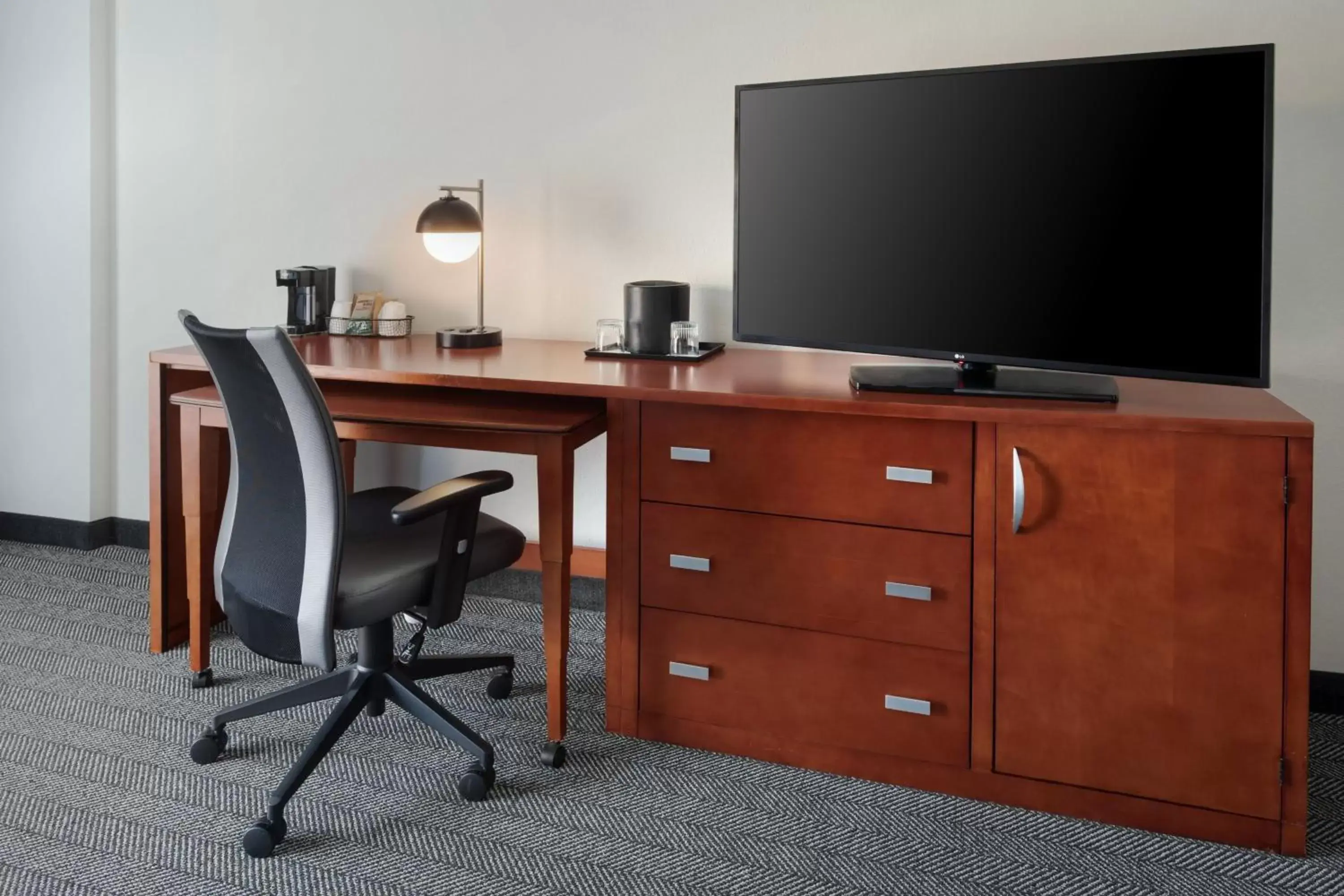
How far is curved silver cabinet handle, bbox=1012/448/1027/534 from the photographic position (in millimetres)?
1952

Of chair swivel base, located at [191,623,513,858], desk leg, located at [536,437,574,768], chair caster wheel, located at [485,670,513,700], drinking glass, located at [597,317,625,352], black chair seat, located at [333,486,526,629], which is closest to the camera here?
black chair seat, located at [333,486,526,629]

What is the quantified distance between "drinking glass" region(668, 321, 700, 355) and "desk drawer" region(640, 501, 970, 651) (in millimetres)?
484

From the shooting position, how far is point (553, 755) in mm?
2184

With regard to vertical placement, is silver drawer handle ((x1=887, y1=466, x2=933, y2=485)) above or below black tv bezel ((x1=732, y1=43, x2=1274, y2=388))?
below

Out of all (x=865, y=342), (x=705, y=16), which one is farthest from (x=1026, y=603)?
(x=705, y=16)

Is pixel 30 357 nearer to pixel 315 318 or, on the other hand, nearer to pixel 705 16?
pixel 315 318

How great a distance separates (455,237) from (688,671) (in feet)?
4.09

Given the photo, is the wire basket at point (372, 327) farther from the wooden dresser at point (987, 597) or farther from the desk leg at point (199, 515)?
the wooden dresser at point (987, 597)

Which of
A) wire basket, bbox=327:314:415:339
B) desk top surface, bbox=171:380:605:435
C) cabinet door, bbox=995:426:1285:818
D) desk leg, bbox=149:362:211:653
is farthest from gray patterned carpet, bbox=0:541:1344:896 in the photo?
wire basket, bbox=327:314:415:339

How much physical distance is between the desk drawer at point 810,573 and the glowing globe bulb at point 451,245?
3.18ft

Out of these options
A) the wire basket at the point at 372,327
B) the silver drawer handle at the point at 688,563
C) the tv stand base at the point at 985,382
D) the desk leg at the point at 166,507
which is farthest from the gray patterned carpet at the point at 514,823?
the wire basket at the point at 372,327

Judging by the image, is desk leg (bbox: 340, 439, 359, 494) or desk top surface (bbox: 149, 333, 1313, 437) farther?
desk leg (bbox: 340, 439, 359, 494)

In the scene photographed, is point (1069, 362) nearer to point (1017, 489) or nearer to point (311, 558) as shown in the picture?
point (1017, 489)

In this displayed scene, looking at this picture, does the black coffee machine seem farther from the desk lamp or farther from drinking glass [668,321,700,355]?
drinking glass [668,321,700,355]
